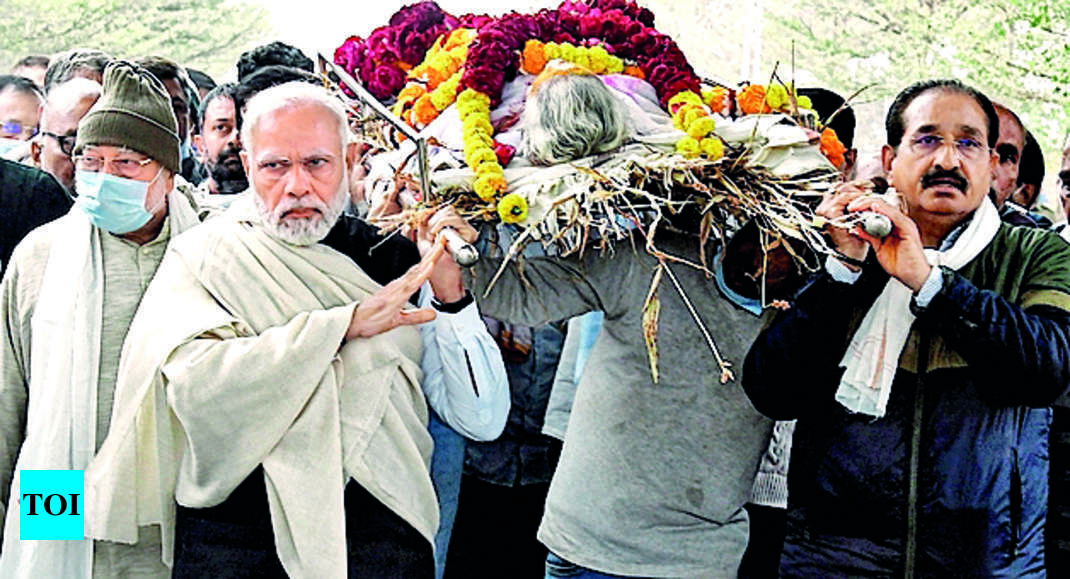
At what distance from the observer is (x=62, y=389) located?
292 cm

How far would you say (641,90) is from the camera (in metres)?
2.89

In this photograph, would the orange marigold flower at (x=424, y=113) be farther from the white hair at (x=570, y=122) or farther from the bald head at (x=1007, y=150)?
the bald head at (x=1007, y=150)

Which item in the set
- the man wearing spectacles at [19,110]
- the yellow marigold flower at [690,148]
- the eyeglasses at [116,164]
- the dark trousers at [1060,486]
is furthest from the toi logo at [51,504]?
the dark trousers at [1060,486]

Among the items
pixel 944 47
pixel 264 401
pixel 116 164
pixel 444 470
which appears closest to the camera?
pixel 264 401

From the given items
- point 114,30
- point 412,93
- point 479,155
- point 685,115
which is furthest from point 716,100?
point 114,30

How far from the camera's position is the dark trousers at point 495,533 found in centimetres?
411

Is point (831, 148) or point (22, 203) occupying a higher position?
point (831, 148)

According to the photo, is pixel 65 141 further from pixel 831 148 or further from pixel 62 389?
pixel 831 148

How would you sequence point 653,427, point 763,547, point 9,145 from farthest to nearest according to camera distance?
1. point 9,145
2. point 763,547
3. point 653,427

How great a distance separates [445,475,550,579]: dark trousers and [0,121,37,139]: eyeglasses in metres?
2.47

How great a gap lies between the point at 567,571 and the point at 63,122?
7.36ft

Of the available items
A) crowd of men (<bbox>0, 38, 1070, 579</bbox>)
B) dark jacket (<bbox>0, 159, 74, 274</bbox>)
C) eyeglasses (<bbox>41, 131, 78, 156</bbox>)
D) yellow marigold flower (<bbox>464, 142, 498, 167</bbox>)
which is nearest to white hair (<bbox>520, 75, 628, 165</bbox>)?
crowd of men (<bbox>0, 38, 1070, 579</bbox>)

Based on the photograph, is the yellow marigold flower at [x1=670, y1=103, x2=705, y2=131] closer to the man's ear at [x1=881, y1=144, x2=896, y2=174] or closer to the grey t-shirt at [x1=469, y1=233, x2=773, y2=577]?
the grey t-shirt at [x1=469, y1=233, x2=773, y2=577]

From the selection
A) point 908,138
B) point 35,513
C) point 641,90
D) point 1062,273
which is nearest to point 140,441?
point 35,513
